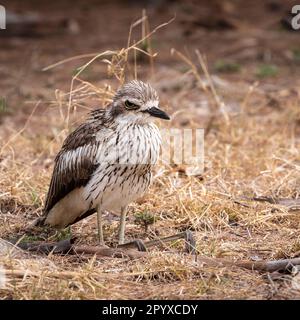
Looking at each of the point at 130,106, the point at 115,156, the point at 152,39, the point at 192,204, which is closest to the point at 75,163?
the point at 115,156

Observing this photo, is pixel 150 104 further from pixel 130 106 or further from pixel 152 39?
pixel 152 39

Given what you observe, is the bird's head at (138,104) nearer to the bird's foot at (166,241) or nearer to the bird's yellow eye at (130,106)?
the bird's yellow eye at (130,106)

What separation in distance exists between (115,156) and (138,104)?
39 cm

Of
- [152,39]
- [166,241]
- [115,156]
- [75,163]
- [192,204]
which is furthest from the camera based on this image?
[152,39]

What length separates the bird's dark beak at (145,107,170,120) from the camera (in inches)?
212

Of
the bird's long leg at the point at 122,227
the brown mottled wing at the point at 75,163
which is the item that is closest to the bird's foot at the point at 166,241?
the bird's long leg at the point at 122,227

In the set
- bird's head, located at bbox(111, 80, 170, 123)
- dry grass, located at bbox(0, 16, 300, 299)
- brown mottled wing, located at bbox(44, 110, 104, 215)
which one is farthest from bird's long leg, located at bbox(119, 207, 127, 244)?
bird's head, located at bbox(111, 80, 170, 123)

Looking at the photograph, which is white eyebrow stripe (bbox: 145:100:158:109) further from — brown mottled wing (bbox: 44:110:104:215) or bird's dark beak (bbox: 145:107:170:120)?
brown mottled wing (bbox: 44:110:104:215)

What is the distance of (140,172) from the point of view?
5453 mm

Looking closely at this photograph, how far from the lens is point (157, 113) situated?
213 inches

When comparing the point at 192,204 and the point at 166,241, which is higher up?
the point at 192,204

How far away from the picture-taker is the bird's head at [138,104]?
18.0ft

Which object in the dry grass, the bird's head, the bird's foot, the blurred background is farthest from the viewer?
the blurred background
